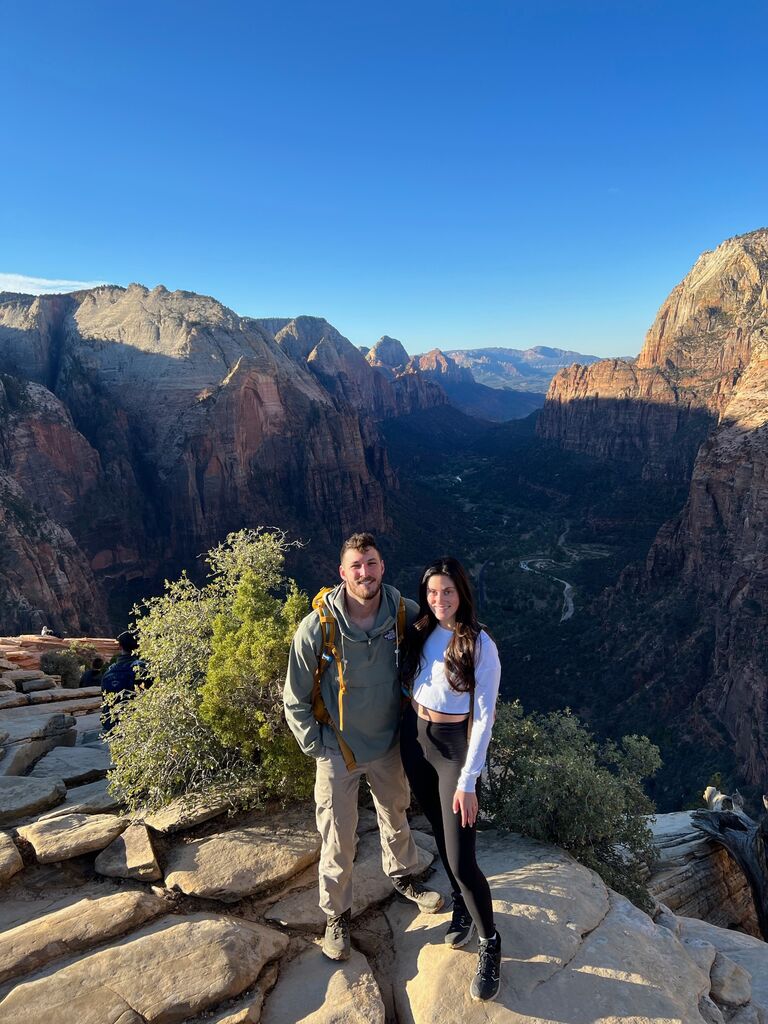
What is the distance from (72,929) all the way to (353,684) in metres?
2.96

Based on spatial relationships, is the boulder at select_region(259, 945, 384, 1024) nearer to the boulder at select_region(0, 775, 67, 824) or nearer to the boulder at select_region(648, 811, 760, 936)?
the boulder at select_region(0, 775, 67, 824)


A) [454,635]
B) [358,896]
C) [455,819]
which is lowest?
[358,896]

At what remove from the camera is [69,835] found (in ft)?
17.9

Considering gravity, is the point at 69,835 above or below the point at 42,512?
above

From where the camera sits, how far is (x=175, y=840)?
5637 millimetres

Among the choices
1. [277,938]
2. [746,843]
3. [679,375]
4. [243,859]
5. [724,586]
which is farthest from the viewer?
[679,375]

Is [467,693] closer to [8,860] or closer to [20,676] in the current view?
[8,860]

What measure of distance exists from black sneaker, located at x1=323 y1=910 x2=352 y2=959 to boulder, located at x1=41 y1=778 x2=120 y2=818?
10.1 ft

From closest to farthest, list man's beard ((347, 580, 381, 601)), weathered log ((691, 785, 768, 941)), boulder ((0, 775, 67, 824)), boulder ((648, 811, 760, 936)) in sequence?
man's beard ((347, 580, 381, 601)) → boulder ((0, 775, 67, 824)) → boulder ((648, 811, 760, 936)) → weathered log ((691, 785, 768, 941))

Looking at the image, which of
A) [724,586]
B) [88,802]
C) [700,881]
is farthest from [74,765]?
[724,586]

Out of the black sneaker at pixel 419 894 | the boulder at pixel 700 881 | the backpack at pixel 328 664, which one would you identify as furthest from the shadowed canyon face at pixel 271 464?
the backpack at pixel 328 664

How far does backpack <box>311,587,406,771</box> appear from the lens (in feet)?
14.5

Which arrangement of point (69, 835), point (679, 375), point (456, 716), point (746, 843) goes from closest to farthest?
point (456, 716) < point (69, 835) < point (746, 843) < point (679, 375)

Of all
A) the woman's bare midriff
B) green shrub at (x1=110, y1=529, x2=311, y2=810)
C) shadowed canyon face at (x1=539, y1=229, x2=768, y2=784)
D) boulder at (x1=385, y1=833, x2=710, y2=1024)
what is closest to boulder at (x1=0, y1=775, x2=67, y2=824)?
green shrub at (x1=110, y1=529, x2=311, y2=810)
